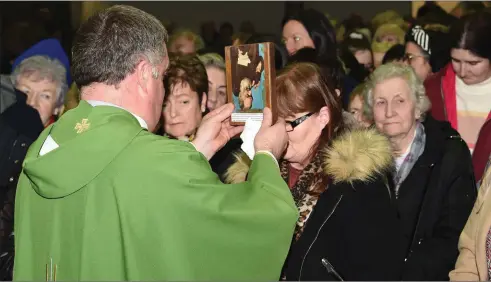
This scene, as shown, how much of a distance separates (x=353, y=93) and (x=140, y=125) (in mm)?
3053

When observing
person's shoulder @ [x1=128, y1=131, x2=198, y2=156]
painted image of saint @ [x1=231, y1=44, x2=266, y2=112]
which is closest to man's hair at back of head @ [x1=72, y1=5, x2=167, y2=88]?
person's shoulder @ [x1=128, y1=131, x2=198, y2=156]

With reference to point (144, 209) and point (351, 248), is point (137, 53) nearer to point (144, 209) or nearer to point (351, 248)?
point (144, 209)

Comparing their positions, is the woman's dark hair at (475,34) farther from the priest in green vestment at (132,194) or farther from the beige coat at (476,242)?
the priest in green vestment at (132,194)

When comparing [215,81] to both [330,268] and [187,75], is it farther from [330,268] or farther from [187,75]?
[330,268]

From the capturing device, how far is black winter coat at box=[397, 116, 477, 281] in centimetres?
433

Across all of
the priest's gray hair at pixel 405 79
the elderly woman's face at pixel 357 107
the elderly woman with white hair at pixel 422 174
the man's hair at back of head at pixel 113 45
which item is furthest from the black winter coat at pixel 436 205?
the man's hair at back of head at pixel 113 45

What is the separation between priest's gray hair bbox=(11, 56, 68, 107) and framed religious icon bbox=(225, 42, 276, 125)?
270cm

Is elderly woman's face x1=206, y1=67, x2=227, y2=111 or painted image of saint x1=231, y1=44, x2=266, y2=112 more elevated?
painted image of saint x1=231, y1=44, x2=266, y2=112

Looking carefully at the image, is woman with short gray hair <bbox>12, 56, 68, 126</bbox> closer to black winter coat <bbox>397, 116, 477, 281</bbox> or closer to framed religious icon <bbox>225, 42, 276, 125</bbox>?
black winter coat <bbox>397, 116, 477, 281</bbox>

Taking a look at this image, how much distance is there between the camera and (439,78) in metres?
5.71

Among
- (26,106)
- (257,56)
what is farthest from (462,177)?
(26,106)

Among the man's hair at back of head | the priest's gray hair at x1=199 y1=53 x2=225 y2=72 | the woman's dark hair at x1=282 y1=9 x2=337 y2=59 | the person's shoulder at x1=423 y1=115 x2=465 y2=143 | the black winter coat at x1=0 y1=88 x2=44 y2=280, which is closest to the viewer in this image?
the man's hair at back of head

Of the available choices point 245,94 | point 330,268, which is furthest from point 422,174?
point 245,94

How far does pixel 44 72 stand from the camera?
221 inches
